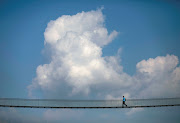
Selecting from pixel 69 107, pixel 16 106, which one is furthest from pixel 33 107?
pixel 69 107

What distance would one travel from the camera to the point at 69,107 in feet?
97.7

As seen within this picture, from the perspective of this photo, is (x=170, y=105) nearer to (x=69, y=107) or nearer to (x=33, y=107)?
(x=69, y=107)

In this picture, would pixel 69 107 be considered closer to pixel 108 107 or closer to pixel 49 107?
pixel 49 107

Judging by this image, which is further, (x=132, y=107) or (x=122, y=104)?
(x=122, y=104)

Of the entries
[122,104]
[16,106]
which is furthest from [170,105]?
[16,106]

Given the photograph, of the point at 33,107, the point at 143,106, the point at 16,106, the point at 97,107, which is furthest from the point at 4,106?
the point at 143,106

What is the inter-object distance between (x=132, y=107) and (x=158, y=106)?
9.55ft

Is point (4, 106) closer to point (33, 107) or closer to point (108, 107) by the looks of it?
point (33, 107)

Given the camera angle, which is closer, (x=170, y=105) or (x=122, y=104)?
(x=170, y=105)

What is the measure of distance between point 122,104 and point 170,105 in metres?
5.71

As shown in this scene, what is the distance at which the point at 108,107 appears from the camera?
29453 millimetres

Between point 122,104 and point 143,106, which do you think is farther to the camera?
point 122,104

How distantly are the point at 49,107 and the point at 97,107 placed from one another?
5.34 meters

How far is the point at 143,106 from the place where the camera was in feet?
97.8
